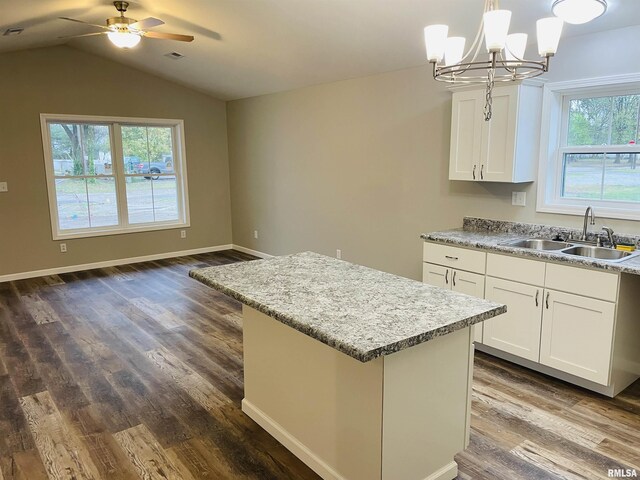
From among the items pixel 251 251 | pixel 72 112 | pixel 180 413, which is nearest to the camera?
pixel 180 413

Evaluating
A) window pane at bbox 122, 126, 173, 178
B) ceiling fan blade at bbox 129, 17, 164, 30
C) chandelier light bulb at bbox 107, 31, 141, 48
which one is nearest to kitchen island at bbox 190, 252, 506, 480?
ceiling fan blade at bbox 129, 17, 164, 30

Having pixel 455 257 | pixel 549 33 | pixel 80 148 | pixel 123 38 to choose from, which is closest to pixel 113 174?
pixel 80 148

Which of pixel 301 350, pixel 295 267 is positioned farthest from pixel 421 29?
pixel 301 350

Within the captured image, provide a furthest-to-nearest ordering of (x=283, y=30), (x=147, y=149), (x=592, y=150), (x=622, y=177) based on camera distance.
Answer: (x=147, y=149), (x=283, y=30), (x=592, y=150), (x=622, y=177)

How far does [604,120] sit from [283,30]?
267 centimetres

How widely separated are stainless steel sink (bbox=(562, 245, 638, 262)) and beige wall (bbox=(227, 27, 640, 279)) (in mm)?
220

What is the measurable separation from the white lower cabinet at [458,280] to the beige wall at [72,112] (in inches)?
176

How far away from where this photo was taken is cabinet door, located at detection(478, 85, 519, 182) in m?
3.38

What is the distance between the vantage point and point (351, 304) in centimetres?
201

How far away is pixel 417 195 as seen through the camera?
4512 millimetres

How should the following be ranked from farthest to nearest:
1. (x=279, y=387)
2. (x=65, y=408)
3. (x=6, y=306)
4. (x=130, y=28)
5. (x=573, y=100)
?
(x=6, y=306)
(x=130, y=28)
(x=573, y=100)
(x=65, y=408)
(x=279, y=387)

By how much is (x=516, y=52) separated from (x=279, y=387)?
203 centimetres

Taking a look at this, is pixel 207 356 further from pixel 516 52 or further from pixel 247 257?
pixel 247 257

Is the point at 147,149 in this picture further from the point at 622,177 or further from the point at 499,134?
the point at 622,177
